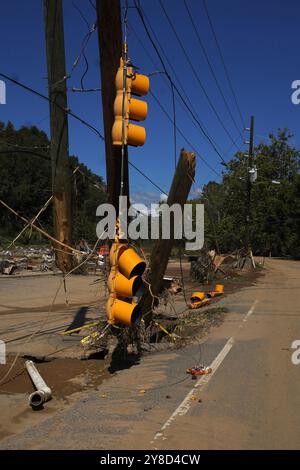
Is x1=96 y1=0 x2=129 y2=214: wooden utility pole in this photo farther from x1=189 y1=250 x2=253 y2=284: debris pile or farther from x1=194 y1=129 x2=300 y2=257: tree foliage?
x1=194 y1=129 x2=300 y2=257: tree foliage

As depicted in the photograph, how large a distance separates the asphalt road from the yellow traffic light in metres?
0.99

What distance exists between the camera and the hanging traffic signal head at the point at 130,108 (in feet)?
24.3

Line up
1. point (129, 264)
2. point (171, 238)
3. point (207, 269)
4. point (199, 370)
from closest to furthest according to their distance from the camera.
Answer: point (129, 264) < point (199, 370) < point (171, 238) < point (207, 269)

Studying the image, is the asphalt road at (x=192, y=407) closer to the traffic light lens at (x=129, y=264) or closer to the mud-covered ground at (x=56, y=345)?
the mud-covered ground at (x=56, y=345)

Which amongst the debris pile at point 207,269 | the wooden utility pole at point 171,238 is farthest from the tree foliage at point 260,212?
the wooden utility pole at point 171,238

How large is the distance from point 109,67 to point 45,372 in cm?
490

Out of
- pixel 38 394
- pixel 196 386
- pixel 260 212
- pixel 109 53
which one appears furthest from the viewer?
pixel 260 212

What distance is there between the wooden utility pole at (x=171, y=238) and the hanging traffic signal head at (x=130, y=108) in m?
1.78

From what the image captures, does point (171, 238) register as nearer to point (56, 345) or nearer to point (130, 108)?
point (56, 345)

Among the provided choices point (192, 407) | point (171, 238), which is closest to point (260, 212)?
point (171, 238)

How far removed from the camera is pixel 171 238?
9.59 metres

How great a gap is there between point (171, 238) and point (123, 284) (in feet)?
9.50
